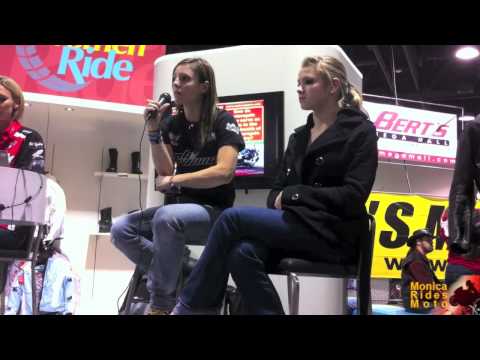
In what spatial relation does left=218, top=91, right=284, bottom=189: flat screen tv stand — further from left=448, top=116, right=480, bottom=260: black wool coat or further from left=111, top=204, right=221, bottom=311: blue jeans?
left=448, top=116, right=480, bottom=260: black wool coat

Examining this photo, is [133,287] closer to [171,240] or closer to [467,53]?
[171,240]

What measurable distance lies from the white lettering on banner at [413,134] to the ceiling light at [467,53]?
8.11ft

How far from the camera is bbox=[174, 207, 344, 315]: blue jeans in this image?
1740 millimetres

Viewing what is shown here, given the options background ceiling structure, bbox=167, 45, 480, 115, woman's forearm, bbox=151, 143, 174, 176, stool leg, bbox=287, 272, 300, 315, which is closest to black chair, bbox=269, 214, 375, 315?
stool leg, bbox=287, 272, 300, 315

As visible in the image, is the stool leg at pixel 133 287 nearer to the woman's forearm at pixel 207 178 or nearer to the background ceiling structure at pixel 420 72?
the woman's forearm at pixel 207 178

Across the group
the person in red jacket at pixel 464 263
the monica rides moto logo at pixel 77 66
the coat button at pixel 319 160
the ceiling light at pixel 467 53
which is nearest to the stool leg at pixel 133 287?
the coat button at pixel 319 160

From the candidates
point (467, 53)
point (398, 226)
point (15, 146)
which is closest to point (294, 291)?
point (15, 146)

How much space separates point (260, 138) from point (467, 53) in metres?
6.49

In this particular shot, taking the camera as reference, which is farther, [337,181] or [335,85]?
[335,85]

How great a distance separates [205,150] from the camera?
92.6 inches

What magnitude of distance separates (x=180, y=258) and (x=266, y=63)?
6.33ft

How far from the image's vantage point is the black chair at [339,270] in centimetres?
180

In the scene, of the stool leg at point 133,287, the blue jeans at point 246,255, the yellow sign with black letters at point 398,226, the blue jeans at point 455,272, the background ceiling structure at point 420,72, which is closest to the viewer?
the blue jeans at point 246,255
